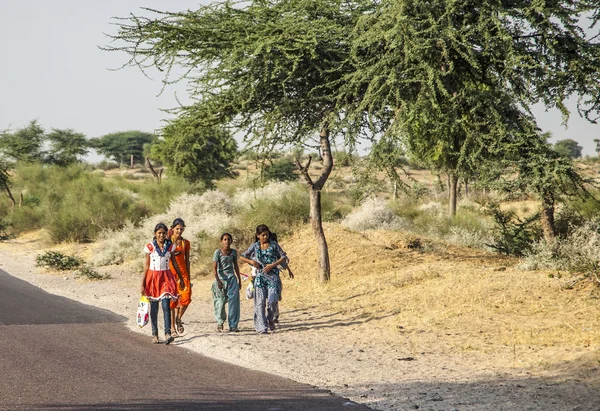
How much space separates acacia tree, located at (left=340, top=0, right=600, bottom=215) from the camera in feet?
51.5

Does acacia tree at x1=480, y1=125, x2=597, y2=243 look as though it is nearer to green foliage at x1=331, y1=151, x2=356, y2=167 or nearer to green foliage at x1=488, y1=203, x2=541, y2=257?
green foliage at x1=331, y1=151, x2=356, y2=167

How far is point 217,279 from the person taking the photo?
12938mm

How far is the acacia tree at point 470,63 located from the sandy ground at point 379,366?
4.62m

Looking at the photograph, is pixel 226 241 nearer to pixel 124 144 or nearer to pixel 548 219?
pixel 548 219

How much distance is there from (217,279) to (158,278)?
1510mm

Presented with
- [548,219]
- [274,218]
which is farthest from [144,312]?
[274,218]

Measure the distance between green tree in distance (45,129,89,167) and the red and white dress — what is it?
62.8 meters

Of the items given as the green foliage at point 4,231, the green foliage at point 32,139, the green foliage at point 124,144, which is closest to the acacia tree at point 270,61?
the green foliage at point 4,231

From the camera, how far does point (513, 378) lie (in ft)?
28.7

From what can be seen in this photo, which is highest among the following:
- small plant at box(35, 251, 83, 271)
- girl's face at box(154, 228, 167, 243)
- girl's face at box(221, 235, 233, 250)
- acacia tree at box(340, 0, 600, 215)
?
acacia tree at box(340, 0, 600, 215)

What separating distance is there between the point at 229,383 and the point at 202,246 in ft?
50.6

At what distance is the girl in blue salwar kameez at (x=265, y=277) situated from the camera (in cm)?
1252

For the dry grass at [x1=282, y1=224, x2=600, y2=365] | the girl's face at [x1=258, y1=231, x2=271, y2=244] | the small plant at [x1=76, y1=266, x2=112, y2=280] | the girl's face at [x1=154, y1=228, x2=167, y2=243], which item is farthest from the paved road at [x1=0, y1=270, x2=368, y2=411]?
the small plant at [x1=76, y1=266, x2=112, y2=280]

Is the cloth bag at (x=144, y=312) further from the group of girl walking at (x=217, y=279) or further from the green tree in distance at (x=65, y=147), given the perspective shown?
the green tree in distance at (x=65, y=147)
